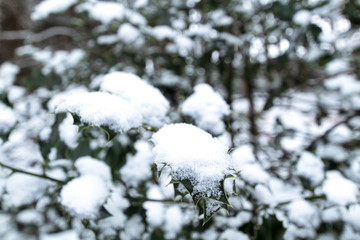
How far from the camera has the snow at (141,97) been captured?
60cm

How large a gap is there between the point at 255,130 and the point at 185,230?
102 cm

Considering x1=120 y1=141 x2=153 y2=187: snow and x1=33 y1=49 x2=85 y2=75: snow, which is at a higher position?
x1=33 y1=49 x2=85 y2=75: snow

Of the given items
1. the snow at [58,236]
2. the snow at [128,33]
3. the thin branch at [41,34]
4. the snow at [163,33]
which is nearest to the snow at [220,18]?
the snow at [163,33]

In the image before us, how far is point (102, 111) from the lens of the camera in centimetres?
48

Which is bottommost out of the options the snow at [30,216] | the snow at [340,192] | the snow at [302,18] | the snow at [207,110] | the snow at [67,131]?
the snow at [30,216]

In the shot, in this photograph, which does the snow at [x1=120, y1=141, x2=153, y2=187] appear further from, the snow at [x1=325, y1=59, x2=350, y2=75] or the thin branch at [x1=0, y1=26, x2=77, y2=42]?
the thin branch at [x1=0, y1=26, x2=77, y2=42]

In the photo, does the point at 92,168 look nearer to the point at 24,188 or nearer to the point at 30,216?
the point at 24,188

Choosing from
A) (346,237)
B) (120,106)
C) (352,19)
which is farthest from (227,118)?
(352,19)

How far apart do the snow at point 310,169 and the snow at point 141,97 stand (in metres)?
0.57

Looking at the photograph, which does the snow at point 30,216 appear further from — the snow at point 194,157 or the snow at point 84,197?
the snow at point 194,157

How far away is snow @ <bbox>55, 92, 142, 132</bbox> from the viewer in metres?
0.47

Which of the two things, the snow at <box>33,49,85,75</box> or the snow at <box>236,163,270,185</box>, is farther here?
the snow at <box>33,49,85,75</box>

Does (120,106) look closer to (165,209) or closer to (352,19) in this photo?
(165,209)

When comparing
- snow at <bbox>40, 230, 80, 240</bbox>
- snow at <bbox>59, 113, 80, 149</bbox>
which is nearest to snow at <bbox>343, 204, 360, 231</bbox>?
snow at <bbox>59, 113, 80, 149</bbox>
